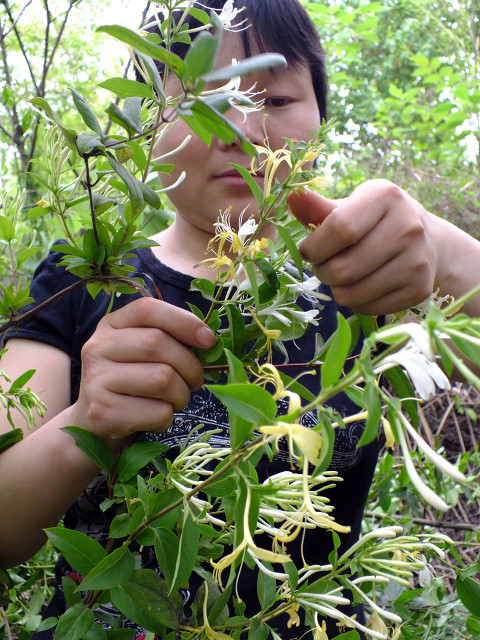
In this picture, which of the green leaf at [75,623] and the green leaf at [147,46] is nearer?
the green leaf at [147,46]

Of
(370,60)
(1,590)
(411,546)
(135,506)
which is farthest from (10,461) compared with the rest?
(370,60)

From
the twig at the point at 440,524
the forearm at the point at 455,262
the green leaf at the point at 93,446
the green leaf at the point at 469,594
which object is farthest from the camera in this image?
the twig at the point at 440,524

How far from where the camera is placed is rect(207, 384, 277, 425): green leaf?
0.28m

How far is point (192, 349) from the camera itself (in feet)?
1.62

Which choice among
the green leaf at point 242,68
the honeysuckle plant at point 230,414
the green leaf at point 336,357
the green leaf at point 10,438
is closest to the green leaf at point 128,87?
the honeysuckle plant at point 230,414

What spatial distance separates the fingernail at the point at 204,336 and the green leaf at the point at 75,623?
213 mm

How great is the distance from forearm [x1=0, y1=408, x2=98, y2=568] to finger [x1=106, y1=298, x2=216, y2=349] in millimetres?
147

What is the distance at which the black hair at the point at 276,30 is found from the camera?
87cm

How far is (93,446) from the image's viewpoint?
478mm

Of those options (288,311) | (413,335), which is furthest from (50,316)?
(413,335)

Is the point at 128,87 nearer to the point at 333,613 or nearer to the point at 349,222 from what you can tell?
the point at 349,222

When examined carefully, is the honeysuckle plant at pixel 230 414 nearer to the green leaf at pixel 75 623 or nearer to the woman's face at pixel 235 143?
the green leaf at pixel 75 623

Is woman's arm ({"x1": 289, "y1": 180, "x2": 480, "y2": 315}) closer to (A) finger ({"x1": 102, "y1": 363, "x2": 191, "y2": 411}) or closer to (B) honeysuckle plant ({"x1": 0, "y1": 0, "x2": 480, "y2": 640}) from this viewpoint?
(B) honeysuckle plant ({"x1": 0, "y1": 0, "x2": 480, "y2": 640})

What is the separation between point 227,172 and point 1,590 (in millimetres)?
566
